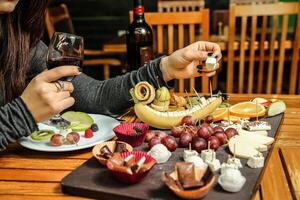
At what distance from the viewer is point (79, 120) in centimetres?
126

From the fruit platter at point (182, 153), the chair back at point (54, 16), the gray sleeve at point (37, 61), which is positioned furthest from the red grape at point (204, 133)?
the chair back at point (54, 16)

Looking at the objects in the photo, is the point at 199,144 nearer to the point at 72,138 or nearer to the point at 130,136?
the point at 130,136

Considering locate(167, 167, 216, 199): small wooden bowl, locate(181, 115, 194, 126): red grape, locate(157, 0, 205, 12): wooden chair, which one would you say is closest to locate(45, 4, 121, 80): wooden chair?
locate(157, 0, 205, 12): wooden chair

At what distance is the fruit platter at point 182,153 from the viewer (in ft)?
2.72

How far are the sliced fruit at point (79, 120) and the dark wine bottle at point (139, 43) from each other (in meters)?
0.38

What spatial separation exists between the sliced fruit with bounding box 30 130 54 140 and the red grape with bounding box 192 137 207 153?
40cm

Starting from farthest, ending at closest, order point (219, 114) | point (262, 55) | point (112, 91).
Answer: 1. point (262, 55)
2. point (112, 91)
3. point (219, 114)

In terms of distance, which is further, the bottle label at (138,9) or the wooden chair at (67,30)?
the wooden chair at (67,30)

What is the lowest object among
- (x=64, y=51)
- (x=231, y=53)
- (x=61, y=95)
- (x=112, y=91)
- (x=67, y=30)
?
(x=67, y=30)

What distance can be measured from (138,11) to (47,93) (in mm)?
605

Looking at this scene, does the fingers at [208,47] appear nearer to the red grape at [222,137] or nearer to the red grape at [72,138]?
the red grape at [222,137]

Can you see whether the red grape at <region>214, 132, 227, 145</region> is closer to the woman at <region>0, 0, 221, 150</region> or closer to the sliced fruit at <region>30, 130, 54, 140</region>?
the woman at <region>0, 0, 221, 150</region>

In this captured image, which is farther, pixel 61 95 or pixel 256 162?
pixel 61 95

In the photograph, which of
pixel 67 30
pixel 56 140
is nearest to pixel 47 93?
pixel 56 140
